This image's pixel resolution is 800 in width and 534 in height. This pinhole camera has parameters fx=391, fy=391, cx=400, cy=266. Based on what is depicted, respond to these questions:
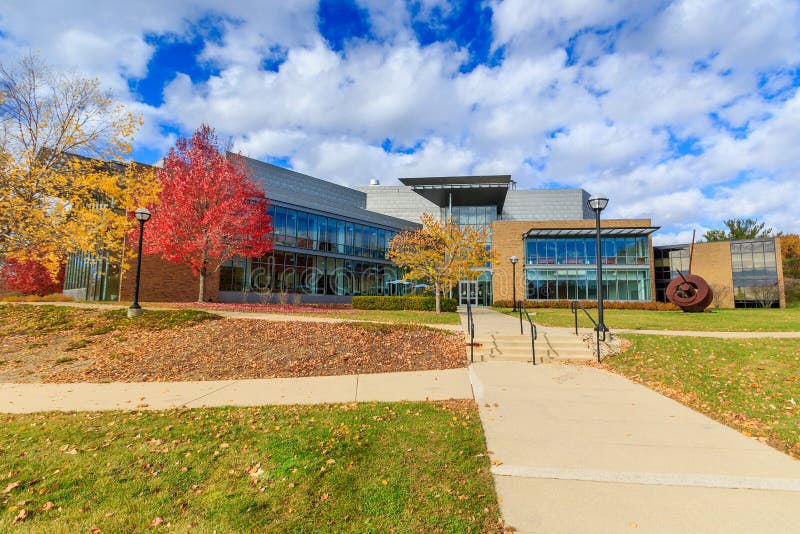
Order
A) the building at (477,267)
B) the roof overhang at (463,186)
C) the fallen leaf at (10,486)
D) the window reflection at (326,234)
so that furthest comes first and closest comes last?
the roof overhang at (463,186)
the window reflection at (326,234)
the building at (477,267)
the fallen leaf at (10,486)

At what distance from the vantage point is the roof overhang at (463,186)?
38.7 m

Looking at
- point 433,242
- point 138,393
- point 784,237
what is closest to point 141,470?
point 138,393

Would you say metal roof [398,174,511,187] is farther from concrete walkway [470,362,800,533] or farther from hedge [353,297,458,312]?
concrete walkway [470,362,800,533]

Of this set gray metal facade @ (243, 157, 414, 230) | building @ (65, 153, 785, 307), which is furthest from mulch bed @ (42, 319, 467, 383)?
gray metal facade @ (243, 157, 414, 230)

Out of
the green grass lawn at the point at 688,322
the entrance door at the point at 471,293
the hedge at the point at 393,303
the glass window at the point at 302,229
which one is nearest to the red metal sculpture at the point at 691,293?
the green grass lawn at the point at 688,322

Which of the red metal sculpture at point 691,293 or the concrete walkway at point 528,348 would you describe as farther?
the red metal sculpture at point 691,293

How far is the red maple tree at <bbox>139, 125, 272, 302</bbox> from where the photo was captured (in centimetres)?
1800

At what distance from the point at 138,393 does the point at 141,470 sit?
3.43 meters

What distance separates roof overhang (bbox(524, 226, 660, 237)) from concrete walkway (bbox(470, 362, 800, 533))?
30396 mm

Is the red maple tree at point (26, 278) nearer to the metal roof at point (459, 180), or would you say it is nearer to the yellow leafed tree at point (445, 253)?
the yellow leafed tree at point (445, 253)

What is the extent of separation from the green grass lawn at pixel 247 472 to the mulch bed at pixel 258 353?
2.76 m

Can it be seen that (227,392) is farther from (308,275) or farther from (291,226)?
(308,275)

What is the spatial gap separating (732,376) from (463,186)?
108ft

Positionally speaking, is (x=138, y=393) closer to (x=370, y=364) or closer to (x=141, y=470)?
(x=141, y=470)
